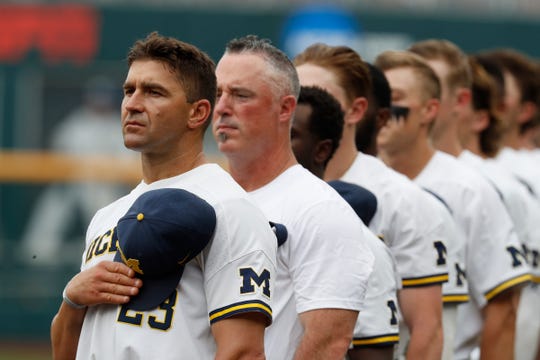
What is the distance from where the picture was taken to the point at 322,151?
4.99 meters

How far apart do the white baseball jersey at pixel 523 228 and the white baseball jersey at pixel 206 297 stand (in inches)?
121

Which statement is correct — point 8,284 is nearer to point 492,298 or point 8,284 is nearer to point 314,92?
point 492,298

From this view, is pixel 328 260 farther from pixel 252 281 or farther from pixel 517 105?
pixel 517 105

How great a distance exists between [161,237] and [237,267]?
24 centimetres

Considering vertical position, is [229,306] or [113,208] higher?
[113,208]

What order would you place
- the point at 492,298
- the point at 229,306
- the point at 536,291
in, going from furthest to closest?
1. the point at 536,291
2. the point at 492,298
3. the point at 229,306

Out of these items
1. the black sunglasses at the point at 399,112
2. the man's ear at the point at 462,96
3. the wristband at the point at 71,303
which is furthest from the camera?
the man's ear at the point at 462,96

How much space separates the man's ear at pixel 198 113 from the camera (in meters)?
3.99

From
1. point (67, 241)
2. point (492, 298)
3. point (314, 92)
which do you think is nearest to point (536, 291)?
point (492, 298)

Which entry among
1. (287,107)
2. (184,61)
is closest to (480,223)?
(287,107)

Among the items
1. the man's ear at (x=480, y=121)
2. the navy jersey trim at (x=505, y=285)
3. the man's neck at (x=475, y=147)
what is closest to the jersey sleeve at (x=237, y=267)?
the navy jersey trim at (x=505, y=285)

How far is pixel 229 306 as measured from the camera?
12.3 feet

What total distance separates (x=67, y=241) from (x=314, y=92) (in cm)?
929

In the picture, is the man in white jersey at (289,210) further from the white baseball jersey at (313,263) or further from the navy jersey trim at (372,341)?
the navy jersey trim at (372,341)
